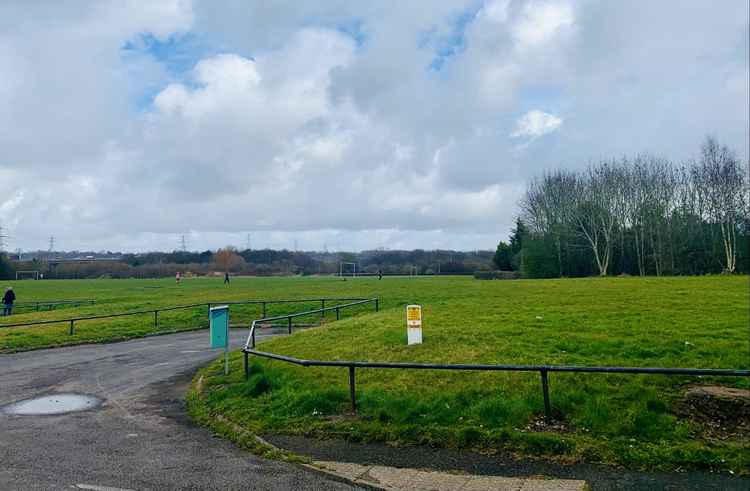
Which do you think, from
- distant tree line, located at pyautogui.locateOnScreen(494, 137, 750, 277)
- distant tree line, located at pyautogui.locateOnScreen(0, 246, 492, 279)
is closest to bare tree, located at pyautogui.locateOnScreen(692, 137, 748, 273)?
distant tree line, located at pyautogui.locateOnScreen(494, 137, 750, 277)

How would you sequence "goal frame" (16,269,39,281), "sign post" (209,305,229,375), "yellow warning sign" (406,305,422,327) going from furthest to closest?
"goal frame" (16,269,39,281) → "yellow warning sign" (406,305,422,327) → "sign post" (209,305,229,375)

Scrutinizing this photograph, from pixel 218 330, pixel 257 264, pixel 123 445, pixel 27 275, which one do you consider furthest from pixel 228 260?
pixel 123 445

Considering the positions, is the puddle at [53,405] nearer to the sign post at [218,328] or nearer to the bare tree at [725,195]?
the sign post at [218,328]

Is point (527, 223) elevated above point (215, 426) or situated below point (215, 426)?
above

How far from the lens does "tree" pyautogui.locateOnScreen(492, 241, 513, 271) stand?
73.4 meters

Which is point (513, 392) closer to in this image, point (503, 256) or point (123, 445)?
point (123, 445)

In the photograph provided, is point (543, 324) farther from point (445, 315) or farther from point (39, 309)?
point (39, 309)

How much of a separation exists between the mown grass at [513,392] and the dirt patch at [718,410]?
0.54 ft

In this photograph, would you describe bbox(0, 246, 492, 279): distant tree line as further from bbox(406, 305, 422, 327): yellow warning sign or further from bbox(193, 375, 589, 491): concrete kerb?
bbox(193, 375, 589, 491): concrete kerb

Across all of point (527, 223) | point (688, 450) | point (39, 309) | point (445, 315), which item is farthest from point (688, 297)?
point (527, 223)

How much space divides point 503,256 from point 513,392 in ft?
223

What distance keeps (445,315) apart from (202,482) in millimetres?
12023

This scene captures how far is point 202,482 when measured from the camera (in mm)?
5656

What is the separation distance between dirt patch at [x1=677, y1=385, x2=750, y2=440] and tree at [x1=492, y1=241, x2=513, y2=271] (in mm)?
65838
